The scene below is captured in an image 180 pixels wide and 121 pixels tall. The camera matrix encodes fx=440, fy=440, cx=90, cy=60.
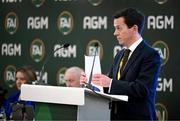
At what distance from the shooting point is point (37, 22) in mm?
5812

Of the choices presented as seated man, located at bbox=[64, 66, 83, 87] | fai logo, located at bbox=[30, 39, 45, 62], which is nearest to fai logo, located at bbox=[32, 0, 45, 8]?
fai logo, located at bbox=[30, 39, 45, 62]

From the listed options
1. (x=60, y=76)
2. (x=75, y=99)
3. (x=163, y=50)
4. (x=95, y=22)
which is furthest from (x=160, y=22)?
(x=75, y=99)

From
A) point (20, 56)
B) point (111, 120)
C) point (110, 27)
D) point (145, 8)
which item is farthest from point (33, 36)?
point (111, 120)

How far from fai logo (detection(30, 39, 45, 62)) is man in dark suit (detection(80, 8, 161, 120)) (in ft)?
8.92

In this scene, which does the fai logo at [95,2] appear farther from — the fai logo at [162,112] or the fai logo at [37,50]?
the fai logo at [162,112]

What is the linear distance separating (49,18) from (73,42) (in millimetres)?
497

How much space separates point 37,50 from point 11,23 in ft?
1.92

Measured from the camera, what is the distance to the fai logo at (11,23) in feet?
19.6

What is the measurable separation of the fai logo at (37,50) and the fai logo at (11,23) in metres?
0.37

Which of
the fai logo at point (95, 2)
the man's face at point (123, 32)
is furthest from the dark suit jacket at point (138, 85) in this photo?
the fai logo at point (95, 2)

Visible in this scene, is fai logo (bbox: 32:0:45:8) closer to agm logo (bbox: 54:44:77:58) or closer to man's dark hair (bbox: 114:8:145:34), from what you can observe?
agm logo (bbox: 54:44:77:58)

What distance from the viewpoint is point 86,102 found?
2.54 meters

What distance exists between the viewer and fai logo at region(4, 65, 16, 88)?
6.00m

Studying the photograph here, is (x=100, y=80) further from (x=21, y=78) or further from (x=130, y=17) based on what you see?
(x=21, y=78)
